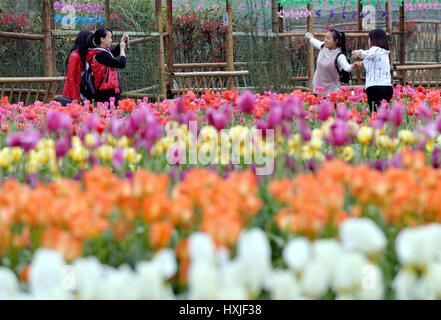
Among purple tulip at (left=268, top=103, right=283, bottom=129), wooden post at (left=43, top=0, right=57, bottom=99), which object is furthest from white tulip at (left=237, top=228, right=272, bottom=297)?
wooden post at (left=43, top=0, right=57, bottom=99)

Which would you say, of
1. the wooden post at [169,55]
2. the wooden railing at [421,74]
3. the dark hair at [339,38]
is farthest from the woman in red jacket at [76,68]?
the wooden railing at [421,74]

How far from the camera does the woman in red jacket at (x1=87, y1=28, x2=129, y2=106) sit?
230 inches

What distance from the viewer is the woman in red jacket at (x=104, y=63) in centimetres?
585

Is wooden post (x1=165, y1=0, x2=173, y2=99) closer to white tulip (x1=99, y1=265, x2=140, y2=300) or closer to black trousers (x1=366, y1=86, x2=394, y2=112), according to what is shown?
black trousers (x1=366, y1=86, x2=394, y2=112)

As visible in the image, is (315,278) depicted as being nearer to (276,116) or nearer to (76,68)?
(276,116)

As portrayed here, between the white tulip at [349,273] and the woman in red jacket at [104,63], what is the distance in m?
4.87

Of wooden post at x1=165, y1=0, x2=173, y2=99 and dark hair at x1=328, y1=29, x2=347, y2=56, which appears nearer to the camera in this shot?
dark hair at x1=328, y1=29, x2=347, y2=56

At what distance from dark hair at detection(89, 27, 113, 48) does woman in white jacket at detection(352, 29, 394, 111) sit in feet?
7.19

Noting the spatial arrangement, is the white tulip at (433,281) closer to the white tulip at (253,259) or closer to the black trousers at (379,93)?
the white tulip at (253,259)

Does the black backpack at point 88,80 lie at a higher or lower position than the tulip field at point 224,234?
higher

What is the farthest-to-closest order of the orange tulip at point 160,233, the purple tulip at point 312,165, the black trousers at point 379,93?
the black trousers at point 379,93
the purple tulip at point 312,165
the orange tulip at point 160,233

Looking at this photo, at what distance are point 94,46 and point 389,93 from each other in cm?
257

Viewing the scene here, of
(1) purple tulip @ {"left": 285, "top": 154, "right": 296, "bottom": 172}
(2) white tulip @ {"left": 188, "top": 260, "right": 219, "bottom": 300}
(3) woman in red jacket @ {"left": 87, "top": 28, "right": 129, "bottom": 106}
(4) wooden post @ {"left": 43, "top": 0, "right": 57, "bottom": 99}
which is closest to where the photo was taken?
(2) white tulip @ {"left": 188, "top": 260, "right": 219, "bottom": 300}
